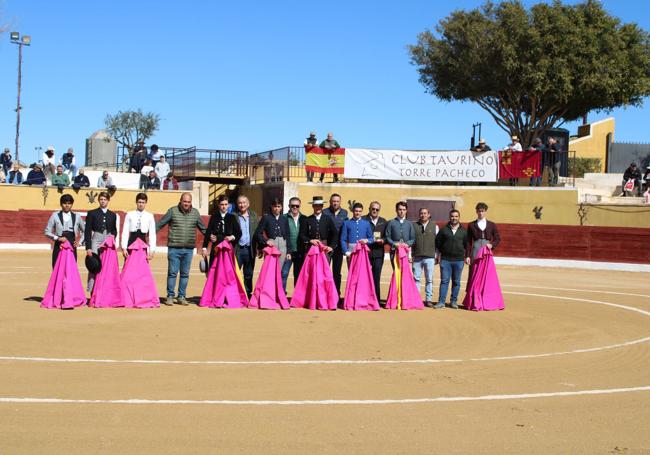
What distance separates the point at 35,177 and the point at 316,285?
18.5 metres

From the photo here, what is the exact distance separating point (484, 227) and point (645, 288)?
661cm

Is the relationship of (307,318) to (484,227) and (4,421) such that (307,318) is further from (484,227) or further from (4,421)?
(4,421)

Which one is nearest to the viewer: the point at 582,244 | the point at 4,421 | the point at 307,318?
the point at 4,421

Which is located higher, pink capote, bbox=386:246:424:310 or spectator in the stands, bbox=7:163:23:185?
spectator in the stands, bbox=7:163:23:185


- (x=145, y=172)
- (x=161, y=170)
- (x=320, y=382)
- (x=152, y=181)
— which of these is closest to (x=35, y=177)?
(x=145, y=172)

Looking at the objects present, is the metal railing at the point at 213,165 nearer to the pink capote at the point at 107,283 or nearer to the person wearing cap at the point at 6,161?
the person wearing cap at the point at 6,161

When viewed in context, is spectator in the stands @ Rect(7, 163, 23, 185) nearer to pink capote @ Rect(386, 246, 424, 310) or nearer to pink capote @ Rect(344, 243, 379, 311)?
pink capote @ Rect(344, 243, 379, 311)

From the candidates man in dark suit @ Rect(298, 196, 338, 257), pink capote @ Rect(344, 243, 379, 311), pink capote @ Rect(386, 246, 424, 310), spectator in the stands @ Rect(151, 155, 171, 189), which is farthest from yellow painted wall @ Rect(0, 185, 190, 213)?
pink capote @ Rect(386, 246, 424, 310)

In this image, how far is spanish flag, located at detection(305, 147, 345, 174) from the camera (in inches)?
1136

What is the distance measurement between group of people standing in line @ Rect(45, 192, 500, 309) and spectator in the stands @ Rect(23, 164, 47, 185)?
1651 cm

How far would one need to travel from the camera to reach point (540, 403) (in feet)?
21.6

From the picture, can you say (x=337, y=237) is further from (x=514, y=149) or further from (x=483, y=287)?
(x=514, y=149)

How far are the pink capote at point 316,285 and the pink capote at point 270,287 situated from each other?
31cm

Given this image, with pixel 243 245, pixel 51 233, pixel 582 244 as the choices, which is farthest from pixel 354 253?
pixel 582 244
